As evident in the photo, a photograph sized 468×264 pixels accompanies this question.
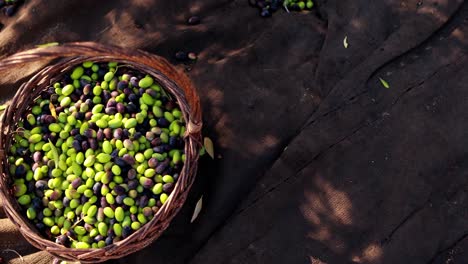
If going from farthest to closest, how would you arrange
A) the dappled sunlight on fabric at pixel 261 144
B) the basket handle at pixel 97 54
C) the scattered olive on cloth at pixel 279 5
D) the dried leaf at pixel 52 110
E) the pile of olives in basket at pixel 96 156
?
the scattered olive on cloth at pixel 279 5 < the dappled sunlight on fabric at pixel 261 144 < the dried leaf at pixel 52 110 < the pile of olives in basket at pixel 96 156 < the basket handle at pixel 97 54

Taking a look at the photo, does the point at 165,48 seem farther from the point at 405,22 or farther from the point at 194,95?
the point at 405,22

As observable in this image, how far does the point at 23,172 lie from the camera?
1.73m

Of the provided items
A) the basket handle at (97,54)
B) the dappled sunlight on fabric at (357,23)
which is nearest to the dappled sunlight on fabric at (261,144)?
the basket handle at (97,54)

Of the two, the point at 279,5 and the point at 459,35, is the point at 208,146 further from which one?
the point at 459,35

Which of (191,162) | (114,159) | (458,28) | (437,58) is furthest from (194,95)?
(458,28)

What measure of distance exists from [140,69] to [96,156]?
1.34ft

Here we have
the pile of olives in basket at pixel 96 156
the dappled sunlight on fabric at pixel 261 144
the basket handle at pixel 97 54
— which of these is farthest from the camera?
the dappled sunlight on fabric at pixel 261 144

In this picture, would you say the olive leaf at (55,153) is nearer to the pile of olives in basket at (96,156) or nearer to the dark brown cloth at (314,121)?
the pile of olives in basket at (96,156)

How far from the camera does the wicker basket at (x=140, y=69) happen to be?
55.1 inches

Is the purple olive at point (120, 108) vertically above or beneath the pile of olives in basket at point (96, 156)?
above

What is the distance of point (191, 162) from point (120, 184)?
1.01 feet

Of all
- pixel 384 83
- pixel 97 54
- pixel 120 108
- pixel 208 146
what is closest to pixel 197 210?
pixel 208 146

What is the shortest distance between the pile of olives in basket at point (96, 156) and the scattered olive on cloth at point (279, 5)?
741mm

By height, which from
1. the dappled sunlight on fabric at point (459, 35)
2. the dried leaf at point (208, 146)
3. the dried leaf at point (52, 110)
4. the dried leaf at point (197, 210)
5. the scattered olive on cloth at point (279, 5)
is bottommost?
the dried leaf at point (197, 210)
